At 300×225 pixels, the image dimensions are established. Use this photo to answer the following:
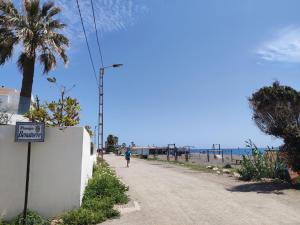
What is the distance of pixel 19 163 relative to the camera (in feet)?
30.0

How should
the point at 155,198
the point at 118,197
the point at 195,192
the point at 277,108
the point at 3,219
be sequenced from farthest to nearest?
the point at 277,108, the point at 195,192, the point at 155,198, the point at 118,197, the point at 3,219

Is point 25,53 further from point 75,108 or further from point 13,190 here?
point 13,190

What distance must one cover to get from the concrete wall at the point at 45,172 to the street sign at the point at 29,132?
0.32m

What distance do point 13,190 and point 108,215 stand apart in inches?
91.7

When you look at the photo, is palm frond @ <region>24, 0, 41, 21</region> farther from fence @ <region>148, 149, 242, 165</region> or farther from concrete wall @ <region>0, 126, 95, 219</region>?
fence @ <region>148, 149, 242, 165</region>

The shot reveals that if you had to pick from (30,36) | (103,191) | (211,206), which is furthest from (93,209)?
(30,36)

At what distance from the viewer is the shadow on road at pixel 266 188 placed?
14.3m

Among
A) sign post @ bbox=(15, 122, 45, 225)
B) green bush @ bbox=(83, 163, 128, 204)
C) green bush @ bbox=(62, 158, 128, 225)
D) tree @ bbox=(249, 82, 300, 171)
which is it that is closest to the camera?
green bush @ bbox=(62, 158, 128, 225)

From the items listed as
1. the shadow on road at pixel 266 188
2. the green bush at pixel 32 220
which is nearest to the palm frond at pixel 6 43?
the shadow on road at pixel 266 188

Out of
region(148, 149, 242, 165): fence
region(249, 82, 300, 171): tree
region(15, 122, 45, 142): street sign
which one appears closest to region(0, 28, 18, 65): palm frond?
region(249, 82, 300, 171): tree

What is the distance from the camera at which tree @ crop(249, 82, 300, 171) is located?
15.9 meters

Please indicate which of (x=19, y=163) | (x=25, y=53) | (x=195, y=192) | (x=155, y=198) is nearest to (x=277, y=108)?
(x=195, y=192)

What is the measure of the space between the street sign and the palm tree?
12863mm

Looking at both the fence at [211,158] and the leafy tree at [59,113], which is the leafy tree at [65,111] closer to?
the leafy tree at [59,113]
